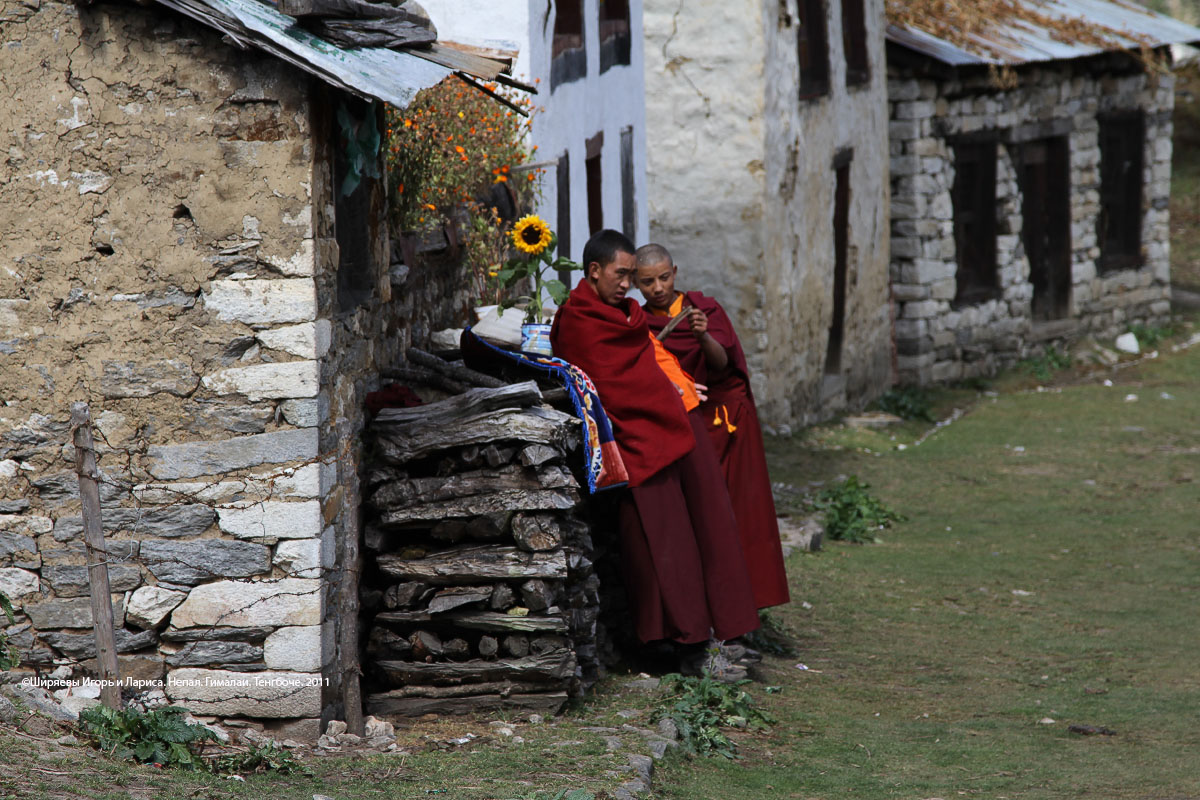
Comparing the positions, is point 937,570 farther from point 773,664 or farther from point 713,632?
point 713,632

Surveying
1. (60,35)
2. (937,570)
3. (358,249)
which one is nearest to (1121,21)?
(937,570)

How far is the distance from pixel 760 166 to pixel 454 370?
19.9 feet

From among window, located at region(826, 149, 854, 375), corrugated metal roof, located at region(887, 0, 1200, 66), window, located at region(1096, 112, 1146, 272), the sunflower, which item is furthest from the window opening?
the sunflower

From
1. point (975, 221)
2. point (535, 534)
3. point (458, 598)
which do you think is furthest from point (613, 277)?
point (975, 221)

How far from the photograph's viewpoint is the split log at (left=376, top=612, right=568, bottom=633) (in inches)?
206

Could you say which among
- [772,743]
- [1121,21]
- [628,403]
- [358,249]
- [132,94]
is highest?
[1121,21]

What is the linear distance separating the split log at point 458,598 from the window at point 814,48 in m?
8.24

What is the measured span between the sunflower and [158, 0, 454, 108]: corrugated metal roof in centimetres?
160

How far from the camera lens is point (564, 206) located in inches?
370

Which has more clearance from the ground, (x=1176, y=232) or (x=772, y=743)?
(x=1176, y=232)

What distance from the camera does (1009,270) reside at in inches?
600

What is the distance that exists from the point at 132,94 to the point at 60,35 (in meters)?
0.30

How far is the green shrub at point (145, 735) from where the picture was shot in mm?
4461

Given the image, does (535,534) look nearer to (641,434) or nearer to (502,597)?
(502,597)
